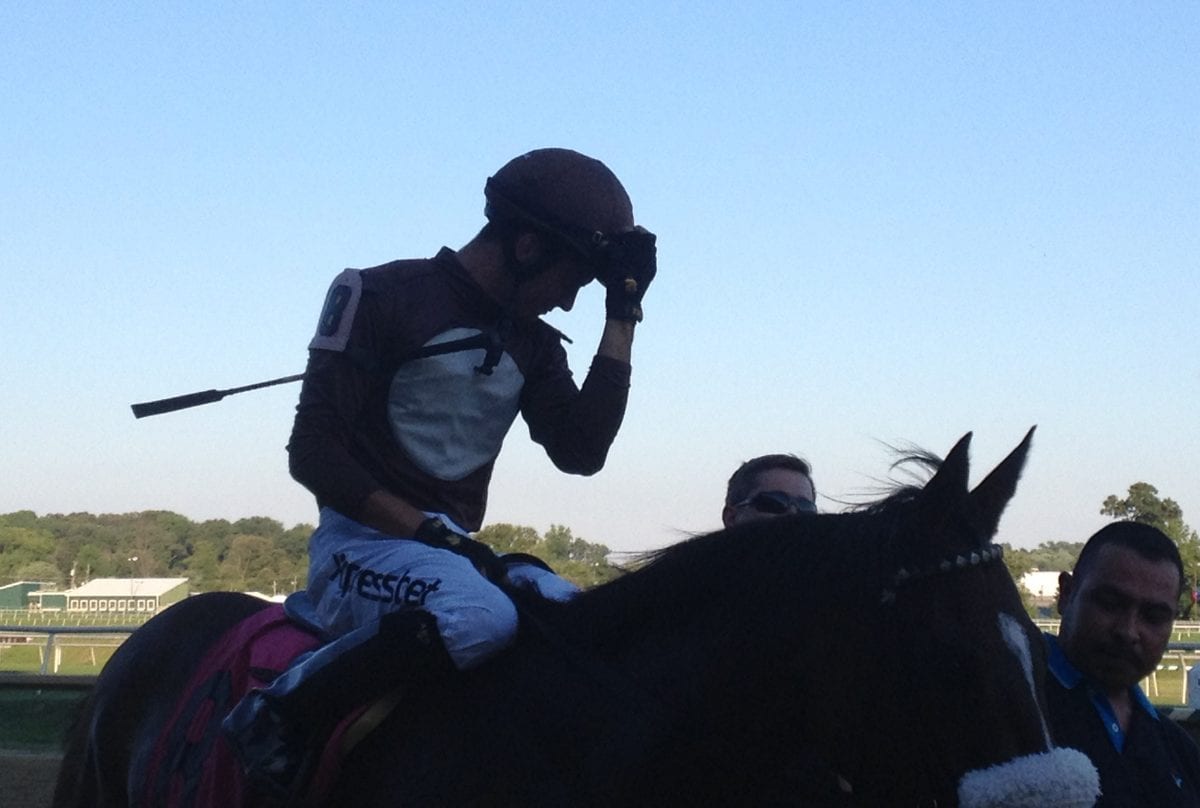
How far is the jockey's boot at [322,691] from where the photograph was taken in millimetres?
2771

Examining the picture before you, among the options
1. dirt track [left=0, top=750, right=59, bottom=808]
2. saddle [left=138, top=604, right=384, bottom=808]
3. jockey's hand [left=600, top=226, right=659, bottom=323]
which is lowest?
dirt track [left=0, top=750, right=59, bottom=808]

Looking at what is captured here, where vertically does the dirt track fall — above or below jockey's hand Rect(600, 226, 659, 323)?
below

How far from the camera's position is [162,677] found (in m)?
4.11

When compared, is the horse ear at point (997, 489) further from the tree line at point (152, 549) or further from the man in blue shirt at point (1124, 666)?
the tree line at point (152, 549)

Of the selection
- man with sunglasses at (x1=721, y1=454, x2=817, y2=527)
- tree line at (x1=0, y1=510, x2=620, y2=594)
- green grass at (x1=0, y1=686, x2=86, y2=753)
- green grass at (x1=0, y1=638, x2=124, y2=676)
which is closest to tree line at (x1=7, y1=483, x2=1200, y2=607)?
tree line at (x1=0, y1=510, x2=620, y2=594)

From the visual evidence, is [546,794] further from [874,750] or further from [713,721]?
[874,750]

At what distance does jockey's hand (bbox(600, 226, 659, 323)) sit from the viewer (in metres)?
3.36

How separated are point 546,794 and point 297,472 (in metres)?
1.08

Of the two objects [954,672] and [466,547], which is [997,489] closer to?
[954,672]

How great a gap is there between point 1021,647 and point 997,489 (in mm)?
354

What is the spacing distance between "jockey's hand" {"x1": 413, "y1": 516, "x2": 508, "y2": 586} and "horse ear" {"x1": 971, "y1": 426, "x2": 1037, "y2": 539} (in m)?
1.16

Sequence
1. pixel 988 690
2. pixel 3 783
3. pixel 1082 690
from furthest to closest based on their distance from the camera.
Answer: pixel 3 783, pixel 1082 690, pixel 988 690

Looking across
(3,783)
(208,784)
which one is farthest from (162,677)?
(3,783)

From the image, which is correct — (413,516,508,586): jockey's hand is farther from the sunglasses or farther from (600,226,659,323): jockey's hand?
the sunglasses
